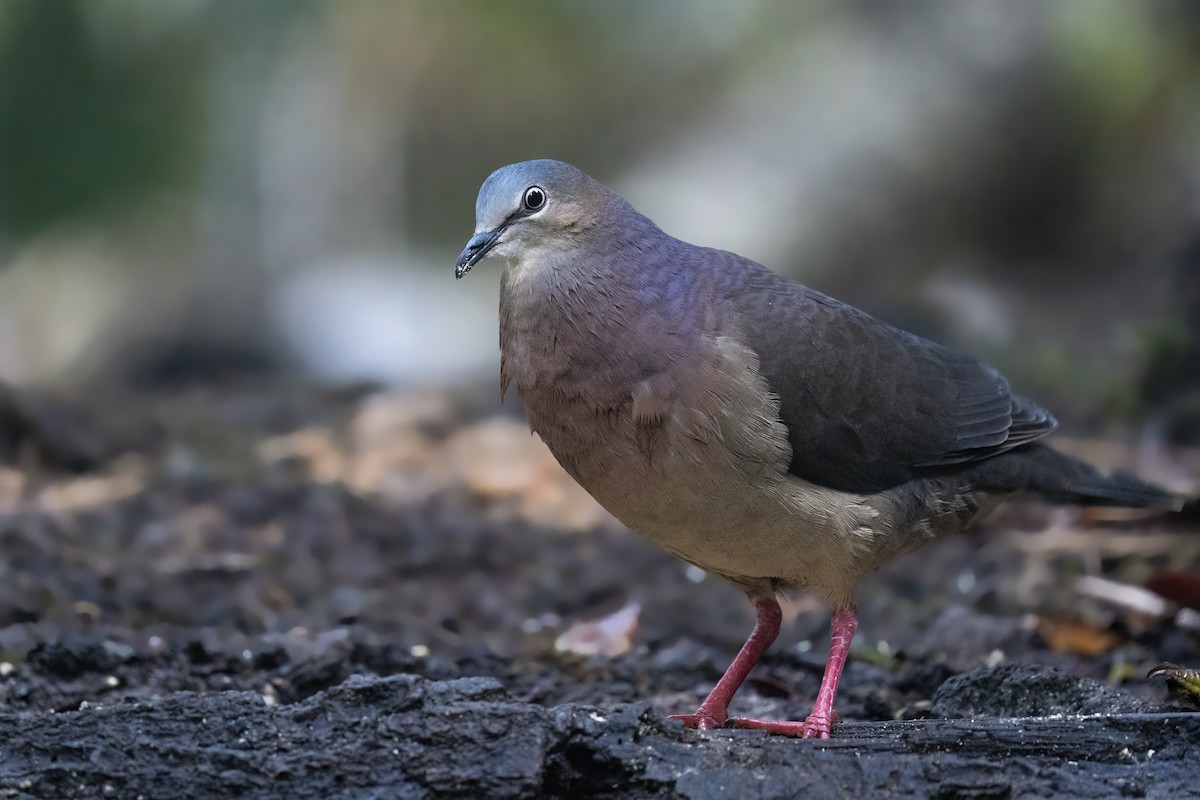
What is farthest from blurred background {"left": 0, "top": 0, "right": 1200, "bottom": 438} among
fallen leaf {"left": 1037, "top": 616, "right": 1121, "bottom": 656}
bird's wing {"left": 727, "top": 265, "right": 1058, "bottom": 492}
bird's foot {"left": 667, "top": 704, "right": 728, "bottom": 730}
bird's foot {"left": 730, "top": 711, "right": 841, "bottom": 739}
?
bird's foot {"left": 730, "top": 711, "right": 841, "bottom": 739}

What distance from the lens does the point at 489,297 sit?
1567 centimetres

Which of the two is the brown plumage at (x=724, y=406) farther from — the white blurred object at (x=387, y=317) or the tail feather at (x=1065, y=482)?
the white blurred object at (x=387, y=317)

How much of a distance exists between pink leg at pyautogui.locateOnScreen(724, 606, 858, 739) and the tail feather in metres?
0.84

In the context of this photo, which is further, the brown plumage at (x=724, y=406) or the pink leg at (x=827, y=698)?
the brown plumage at (x=724, y=406)

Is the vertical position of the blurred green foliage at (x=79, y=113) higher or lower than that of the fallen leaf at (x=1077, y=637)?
higher

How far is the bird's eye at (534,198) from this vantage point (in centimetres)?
404

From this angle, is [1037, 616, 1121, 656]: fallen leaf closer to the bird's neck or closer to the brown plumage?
the brown plumage

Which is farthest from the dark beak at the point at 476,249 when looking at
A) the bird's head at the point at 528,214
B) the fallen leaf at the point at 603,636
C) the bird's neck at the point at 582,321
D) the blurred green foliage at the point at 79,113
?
the blurred green foliage at the point at 79,113

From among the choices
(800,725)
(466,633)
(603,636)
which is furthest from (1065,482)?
(466,633)

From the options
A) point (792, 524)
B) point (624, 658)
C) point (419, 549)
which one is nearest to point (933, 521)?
point (792, 524)

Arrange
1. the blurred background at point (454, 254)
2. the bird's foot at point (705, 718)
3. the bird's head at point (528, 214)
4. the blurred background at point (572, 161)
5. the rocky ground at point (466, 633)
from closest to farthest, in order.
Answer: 1. the rocky ground at point (466, 633)
2. the bird's foot at point (705, 718)
3. the bird's head at point (528, 214)
4. the blurred background at point (454, 254)
5. the blurred background at point (572, 161)

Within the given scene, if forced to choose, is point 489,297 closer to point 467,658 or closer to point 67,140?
point 67,140

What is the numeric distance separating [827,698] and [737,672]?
0.45 metres

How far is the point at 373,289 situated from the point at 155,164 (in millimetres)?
2783
